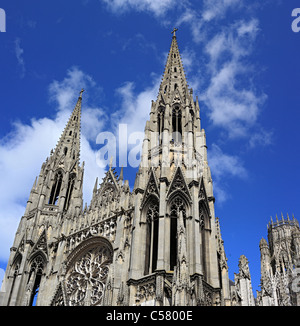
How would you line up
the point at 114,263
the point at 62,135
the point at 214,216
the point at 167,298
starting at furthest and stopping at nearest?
the point at 62,135
the point at 214,216
the point at 114,263
the point at 167,298

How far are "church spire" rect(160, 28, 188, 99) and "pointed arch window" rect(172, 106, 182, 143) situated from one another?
1.30m

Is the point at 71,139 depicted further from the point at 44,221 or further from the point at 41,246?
the point at 41,246

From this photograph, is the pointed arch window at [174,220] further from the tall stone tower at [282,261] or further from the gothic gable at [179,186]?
the tall stone tower at [282,261]

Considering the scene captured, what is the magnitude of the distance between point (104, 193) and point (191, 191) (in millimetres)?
8819

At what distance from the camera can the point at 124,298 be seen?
76.3ft

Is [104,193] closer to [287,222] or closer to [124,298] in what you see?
[124,298]

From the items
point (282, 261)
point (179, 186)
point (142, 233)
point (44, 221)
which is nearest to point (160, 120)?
point (179, 186)

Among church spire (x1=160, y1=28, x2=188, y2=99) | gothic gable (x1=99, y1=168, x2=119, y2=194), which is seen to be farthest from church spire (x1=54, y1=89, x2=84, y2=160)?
church spire (x1=160, y1=28, x2=188, y2=99)

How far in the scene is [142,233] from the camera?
26.0m

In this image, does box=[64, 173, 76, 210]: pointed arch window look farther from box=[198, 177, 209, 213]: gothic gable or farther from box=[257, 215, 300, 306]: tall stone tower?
box=[257, 215, 300, 306]: tall stone tower

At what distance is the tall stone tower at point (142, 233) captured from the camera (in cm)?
2366

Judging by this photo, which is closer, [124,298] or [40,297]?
[124,298]

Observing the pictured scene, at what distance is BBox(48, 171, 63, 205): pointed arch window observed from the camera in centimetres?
3744
